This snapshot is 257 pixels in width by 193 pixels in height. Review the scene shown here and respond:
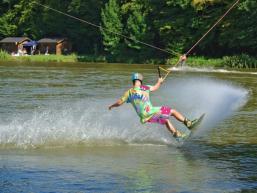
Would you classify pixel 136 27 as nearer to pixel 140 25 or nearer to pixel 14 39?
pixel 140 25

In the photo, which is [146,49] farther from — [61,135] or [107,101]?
[61,135]

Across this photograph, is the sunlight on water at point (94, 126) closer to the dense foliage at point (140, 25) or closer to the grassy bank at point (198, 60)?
the dense foliage at point (140, 25)

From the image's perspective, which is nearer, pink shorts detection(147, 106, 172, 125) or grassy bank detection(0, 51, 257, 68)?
pink shorts detection(147, 106, 172, 125)

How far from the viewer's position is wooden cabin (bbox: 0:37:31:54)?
3770 inches

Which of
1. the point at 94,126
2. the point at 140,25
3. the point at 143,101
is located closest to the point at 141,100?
the point at 143,101

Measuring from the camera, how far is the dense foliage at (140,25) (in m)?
66.8

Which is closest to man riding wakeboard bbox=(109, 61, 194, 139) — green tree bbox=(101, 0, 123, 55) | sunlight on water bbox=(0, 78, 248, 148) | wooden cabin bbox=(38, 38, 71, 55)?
sunlight on water bbox=(0, 78, 248, 148)

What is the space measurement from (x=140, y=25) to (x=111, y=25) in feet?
18.6

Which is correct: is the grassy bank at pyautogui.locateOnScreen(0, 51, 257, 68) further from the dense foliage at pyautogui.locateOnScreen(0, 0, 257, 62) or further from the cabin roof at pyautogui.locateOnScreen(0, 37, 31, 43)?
the cabin roof at pyautogui.locateOnScreen(0, 37, 31, 43)

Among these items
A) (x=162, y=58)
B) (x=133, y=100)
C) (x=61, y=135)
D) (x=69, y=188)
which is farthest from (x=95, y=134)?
(x=162, y=58)

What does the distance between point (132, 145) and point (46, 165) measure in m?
2.86

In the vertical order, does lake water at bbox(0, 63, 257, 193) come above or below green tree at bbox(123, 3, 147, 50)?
below

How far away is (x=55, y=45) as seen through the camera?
3696 inches

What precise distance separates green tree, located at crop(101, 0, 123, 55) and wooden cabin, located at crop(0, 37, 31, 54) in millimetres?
18032
